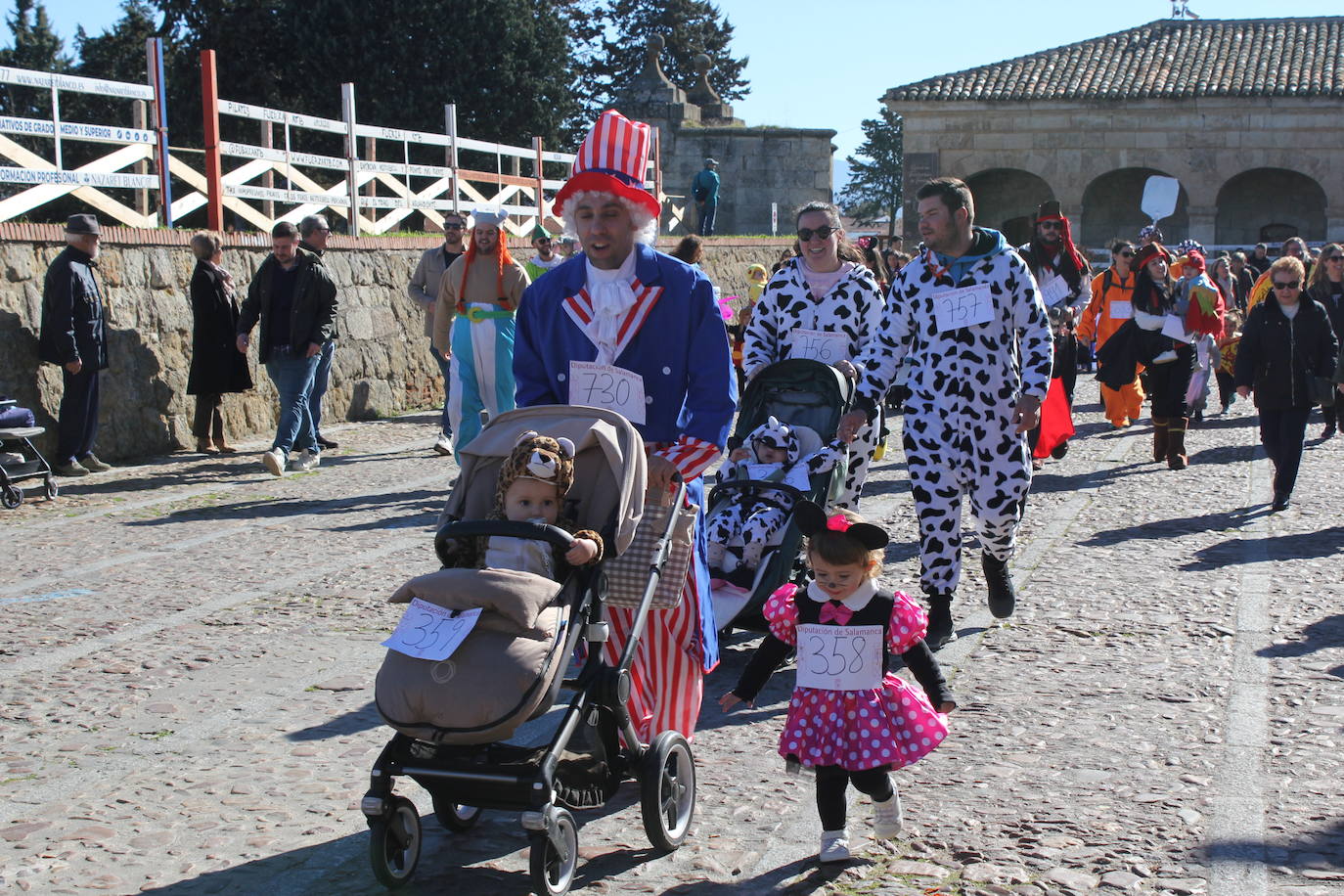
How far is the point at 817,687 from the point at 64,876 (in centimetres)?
197

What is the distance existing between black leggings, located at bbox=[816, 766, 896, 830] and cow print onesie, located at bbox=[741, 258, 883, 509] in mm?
2916

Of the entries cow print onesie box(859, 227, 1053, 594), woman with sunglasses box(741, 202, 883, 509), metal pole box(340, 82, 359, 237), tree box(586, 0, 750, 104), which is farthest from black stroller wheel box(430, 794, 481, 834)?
tree box(586, 0, 750, 104)

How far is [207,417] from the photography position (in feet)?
41.5

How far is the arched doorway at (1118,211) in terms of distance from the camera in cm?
4450

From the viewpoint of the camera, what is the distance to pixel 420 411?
16578 millimetres

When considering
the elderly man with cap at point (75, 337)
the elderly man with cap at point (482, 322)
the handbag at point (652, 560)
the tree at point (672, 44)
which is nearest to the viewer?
the handbag at point (652, 560)

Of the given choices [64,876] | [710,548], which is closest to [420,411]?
[710,548]

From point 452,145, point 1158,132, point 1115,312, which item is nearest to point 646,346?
point 1115,312

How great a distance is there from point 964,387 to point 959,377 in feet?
0.16

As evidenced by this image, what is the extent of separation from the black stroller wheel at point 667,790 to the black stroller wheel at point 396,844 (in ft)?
1.92

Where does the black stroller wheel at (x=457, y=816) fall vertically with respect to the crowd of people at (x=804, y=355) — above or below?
below

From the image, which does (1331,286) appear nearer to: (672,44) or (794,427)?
(794,427)

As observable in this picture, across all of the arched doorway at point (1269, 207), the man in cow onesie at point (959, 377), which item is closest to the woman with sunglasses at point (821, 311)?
the man in cow onesie at point (959, 377)

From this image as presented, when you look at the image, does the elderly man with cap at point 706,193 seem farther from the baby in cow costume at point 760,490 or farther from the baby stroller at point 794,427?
the baby in cow costume at point 760,490
